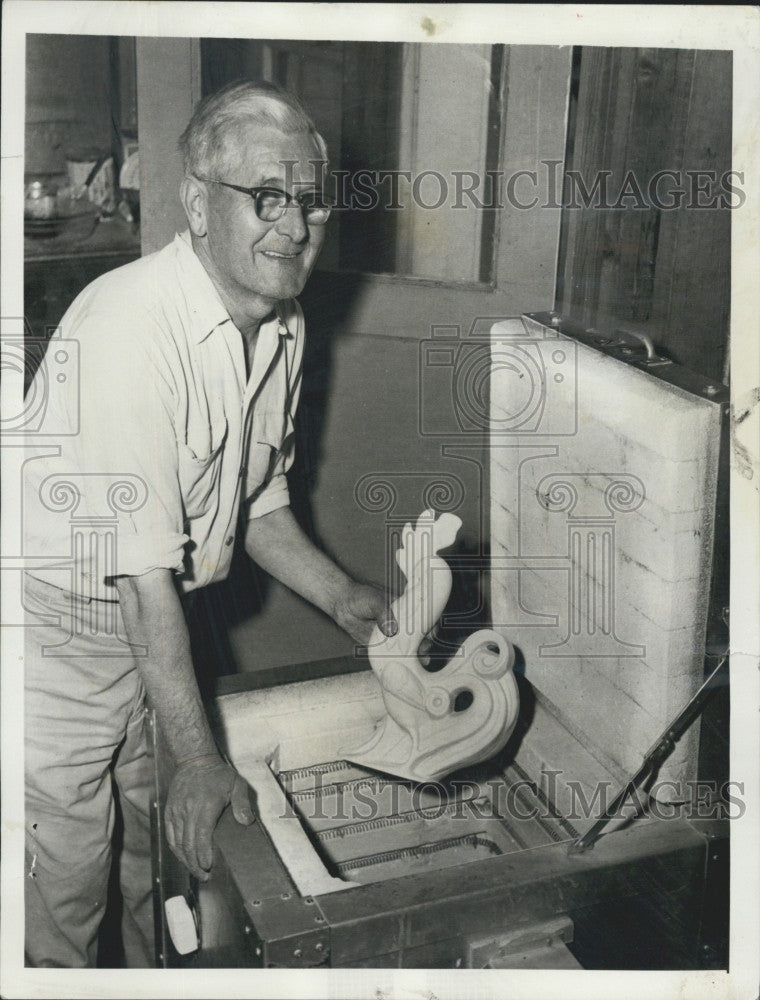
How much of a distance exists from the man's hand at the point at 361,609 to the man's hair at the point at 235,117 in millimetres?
641

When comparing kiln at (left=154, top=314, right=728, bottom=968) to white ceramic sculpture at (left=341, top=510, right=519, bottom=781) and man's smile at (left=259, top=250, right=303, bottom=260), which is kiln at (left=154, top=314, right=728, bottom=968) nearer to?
white ceramic sculpture at (left=341, top=510, right=519, bottom=781)

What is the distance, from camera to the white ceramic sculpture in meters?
1.41

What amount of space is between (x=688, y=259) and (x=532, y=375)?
0.92 ft

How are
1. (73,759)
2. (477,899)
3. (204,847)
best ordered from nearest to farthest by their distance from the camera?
(477,899) < (204,847) < (73,759)

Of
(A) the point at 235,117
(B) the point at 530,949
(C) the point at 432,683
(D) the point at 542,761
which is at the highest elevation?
(A) the point at 235,117

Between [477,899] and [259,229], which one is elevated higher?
[259,229]

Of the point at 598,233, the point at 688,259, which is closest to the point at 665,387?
the point at 688,259

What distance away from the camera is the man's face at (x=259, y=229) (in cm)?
137

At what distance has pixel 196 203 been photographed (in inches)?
56.7

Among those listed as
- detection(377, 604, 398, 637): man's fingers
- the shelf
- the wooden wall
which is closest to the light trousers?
detection(377, 604, 398, 637): man's fingers

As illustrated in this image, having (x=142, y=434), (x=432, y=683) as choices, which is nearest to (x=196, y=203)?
(x=142, y=434)

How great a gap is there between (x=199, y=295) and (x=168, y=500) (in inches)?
11.6

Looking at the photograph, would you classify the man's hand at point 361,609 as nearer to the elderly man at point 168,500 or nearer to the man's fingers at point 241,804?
the elderly man at point 168,500

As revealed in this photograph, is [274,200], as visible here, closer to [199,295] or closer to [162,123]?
[199,295]
